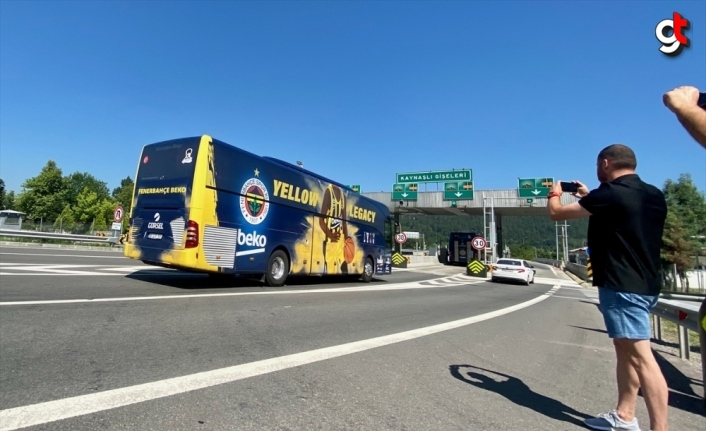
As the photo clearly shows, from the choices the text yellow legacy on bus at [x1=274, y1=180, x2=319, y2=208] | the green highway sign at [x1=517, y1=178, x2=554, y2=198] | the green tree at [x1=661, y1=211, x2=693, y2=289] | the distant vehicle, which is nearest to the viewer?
the text yellow legacy on bus at [x1=274, y1=180, x2=319, y2=208]

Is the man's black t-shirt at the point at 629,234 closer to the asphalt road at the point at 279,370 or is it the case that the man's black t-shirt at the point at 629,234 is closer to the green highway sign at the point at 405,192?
the asphalt road at the point at 279,370

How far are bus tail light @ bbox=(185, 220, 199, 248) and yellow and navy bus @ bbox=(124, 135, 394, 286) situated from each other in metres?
0.02

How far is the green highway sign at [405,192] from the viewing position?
3969 centimetres

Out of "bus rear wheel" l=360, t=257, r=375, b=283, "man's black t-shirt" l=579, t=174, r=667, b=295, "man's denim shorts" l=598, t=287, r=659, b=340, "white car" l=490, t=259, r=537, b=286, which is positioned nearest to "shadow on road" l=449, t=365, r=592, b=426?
"man's denim shorts" l=598, t=287, r=659, b=340

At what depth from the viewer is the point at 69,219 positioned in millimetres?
57469

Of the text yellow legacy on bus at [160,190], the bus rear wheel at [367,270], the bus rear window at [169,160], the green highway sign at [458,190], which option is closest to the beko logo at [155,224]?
the text yellow legacy on bus at [160,190]

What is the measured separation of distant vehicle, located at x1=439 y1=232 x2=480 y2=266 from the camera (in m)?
42.2

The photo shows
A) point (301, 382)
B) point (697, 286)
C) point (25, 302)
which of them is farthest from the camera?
point (697, 286)

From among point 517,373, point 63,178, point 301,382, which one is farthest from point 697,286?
point 63,178

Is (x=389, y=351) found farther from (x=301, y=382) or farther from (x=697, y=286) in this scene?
(x=697, y=286)

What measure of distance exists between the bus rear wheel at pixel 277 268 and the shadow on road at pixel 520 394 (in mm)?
7745

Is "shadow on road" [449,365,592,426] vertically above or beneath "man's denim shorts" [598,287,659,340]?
beneath

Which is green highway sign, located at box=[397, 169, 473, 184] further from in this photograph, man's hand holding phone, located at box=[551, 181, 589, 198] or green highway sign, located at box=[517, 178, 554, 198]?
man's hand holding phone, located at box=[551, 181, 589, 198]

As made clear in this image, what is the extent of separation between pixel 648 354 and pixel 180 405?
3.19 metres
